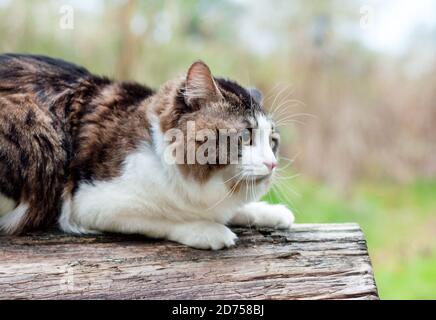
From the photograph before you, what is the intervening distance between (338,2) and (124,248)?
351 centimetres

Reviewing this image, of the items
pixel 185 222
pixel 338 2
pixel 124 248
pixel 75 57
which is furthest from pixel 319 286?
pixel 338 2

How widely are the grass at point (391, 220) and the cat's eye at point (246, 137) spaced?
1.88 meters

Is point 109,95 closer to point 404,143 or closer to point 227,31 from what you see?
point 227,31

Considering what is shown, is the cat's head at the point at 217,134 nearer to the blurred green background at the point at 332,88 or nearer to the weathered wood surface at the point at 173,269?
the weathered wood surface at the point at 173,269

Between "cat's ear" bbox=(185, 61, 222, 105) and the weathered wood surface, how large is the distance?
47 centimetres

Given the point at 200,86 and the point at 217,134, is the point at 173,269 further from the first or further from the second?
the point at 200,86

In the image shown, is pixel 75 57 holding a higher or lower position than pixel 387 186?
higher

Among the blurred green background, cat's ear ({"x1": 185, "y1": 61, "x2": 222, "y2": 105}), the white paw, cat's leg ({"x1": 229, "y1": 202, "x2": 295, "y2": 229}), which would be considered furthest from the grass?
cat's ear ({"x1": 185, "y1": 61, "x2": 222, "y2": 105})

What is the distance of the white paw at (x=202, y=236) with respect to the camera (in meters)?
1.78

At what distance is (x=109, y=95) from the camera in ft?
6.47

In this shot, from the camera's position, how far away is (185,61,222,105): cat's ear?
1.70 meters

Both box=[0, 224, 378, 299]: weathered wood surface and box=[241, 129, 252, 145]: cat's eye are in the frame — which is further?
box=[241, 129, 252, 145]: cat's eye

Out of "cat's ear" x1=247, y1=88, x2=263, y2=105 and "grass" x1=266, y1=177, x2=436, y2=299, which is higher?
"cat's ear" x1=247, y1=88, x2=263, y2=105

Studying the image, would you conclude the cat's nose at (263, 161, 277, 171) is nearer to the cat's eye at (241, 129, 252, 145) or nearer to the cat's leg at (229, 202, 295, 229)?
the cat's eye at (241, 129, 252, 145)
